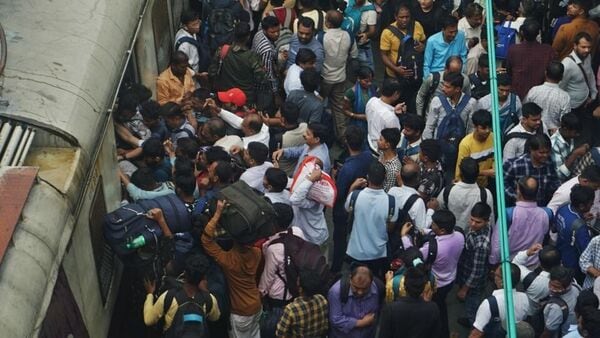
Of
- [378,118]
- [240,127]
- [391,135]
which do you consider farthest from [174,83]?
[391,135]

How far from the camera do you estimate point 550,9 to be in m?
12.3

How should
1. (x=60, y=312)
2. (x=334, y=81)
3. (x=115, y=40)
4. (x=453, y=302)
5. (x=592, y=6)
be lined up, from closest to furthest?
(x=60, y=312) < (x=115, y=40) < (x=453, y=302) < (x=334, y=81) < (x=592, y=6)

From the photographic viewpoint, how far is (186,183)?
775 centimetres

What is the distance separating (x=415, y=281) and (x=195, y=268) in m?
1.49

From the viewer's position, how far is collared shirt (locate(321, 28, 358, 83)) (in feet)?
34.6

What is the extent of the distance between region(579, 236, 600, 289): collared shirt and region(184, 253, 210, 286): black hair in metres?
2.93

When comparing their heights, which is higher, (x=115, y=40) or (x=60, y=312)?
(x=115, y=40)

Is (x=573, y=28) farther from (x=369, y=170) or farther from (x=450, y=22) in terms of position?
(x=369, y=170)

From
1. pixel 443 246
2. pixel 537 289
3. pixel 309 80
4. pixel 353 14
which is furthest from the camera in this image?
pixel 353 14

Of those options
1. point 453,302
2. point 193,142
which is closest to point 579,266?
point 453,302

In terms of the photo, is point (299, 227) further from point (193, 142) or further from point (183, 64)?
point (183, 64)

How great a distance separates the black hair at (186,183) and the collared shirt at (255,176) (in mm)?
646

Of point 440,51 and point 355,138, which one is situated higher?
point 440,51

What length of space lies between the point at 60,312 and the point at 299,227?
2679mm
